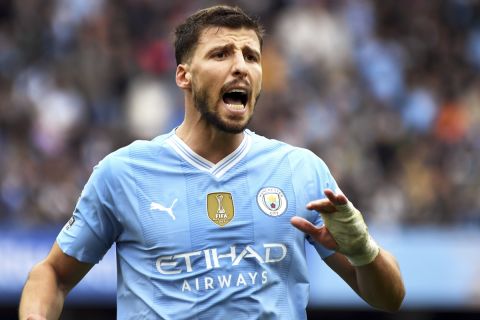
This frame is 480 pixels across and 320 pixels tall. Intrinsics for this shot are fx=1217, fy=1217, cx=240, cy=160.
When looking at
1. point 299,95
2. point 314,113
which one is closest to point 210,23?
point 314,113

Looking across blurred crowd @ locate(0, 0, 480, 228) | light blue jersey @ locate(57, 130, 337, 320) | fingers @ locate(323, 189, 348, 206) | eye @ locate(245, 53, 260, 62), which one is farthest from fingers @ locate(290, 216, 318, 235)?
blurred crowd @ locate(0, 0, 480, 228)

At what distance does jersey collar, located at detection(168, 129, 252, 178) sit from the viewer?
5.41 metres

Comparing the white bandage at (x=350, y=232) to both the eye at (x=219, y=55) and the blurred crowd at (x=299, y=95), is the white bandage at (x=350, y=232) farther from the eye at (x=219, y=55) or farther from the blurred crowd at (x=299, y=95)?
the blurred crowd at (x=299, y=95)

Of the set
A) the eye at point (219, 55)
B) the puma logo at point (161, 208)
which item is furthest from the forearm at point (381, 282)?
the eye at point (219, 55)

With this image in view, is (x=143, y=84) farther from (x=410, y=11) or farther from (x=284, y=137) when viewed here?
(x=410, y=11)

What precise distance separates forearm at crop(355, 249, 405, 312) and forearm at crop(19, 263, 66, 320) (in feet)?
4.32

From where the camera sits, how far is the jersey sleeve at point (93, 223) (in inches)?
210

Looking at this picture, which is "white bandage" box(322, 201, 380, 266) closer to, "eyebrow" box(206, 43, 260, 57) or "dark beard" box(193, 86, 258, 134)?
"dark beard" box(193, 86, 258, 134)

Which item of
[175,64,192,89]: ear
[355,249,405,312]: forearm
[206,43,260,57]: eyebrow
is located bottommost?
[355,249,405,312]: forearm

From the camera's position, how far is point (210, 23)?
17.9ft

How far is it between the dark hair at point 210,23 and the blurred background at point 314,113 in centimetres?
691

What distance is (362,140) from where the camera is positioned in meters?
14.0

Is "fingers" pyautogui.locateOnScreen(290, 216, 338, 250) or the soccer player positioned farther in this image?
the soccer player

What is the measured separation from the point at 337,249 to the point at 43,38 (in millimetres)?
11417
